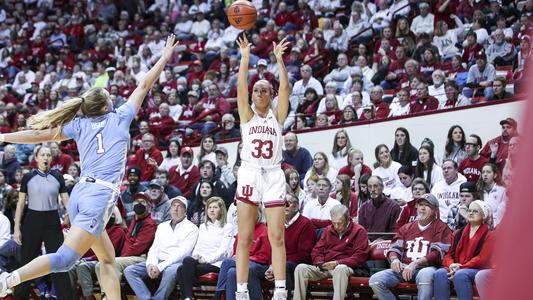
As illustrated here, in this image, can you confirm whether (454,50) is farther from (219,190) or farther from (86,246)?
(86,246)

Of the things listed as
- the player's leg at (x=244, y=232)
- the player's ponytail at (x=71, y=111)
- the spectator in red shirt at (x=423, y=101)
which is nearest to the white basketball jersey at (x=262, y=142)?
the player's leg at (x=244, y=232)

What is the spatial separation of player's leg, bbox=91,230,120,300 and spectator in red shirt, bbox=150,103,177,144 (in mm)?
9531

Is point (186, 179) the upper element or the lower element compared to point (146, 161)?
lower

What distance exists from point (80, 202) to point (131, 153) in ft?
31.7

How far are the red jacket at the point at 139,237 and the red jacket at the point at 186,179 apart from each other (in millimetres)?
2343

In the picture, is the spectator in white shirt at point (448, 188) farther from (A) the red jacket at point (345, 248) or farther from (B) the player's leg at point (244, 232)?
(B) the player's leg at point (244, 232)

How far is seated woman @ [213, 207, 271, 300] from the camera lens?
8.59 m

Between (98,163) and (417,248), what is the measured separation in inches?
152

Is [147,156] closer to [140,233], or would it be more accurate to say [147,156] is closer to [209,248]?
[140,233]

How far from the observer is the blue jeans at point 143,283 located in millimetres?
9328

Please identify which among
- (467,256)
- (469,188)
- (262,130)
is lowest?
(467,256)

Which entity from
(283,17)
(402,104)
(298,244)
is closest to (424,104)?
(402,104)

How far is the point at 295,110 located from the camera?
15047mm

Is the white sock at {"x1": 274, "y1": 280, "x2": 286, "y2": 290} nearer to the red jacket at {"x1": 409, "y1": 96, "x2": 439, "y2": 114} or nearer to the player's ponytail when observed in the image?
the player's ponytail
